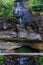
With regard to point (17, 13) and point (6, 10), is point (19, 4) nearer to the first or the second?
point (17, 13)

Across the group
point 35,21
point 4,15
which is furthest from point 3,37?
point 35,21

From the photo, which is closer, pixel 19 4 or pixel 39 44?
pixel 39 44

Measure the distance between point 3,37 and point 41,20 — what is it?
3.76ft

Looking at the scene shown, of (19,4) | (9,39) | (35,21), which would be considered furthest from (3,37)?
(19,4)

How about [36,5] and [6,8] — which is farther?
[36,5]

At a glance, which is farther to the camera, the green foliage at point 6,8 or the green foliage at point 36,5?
the green foliage at point 36,5

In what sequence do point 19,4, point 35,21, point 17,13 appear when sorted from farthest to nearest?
1. point 19,4
2. point 17,13
3. point 35,21

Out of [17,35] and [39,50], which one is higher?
[17,35]

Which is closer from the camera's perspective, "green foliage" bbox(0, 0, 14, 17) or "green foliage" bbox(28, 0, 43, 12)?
"green foliage" bbox(0, 0, 14, 17)

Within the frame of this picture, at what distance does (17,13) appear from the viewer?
554cm

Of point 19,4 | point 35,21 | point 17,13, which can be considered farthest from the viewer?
point 19,4

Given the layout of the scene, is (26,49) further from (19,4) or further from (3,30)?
(19,4)

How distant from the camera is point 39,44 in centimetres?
532

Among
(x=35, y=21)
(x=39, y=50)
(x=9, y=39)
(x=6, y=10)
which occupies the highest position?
(x=6, y=10)
